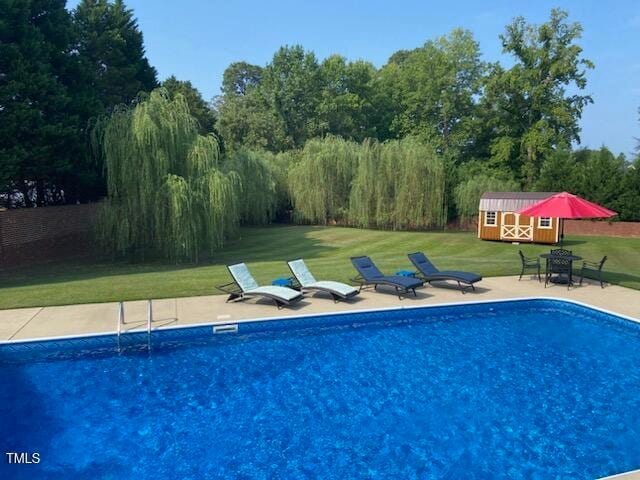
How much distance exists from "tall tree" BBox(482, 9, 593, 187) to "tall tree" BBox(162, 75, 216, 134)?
73.7 ft

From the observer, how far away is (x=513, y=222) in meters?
22.9

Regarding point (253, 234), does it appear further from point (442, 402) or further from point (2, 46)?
point (442, 402)

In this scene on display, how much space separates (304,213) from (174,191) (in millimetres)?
15943

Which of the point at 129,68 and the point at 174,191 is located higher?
the point at 129,68

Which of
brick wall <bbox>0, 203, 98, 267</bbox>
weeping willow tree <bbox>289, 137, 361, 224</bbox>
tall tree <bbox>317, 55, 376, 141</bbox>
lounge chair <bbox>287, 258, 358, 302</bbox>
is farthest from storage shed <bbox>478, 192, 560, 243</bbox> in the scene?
tall tree <bbox>317, 55, 376, 141</bbox>

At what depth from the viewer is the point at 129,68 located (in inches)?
1056

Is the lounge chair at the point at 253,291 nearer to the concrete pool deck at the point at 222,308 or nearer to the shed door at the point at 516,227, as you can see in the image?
the concrete pool deck at the point at 222,308

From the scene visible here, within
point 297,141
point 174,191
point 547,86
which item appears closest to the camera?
point 174,191

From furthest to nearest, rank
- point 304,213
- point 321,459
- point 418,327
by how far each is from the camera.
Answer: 1. point 304,213
2. point 418,327
3. point 321,459

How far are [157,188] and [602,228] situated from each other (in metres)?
22.5

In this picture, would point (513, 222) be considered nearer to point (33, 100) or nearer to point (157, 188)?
point (157, 188)

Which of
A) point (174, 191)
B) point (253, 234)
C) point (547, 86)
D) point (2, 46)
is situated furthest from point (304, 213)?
point (547, 86)

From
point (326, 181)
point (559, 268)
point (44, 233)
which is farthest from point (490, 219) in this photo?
point (44, 233)

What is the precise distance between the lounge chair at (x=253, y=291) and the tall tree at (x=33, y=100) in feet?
32.1
